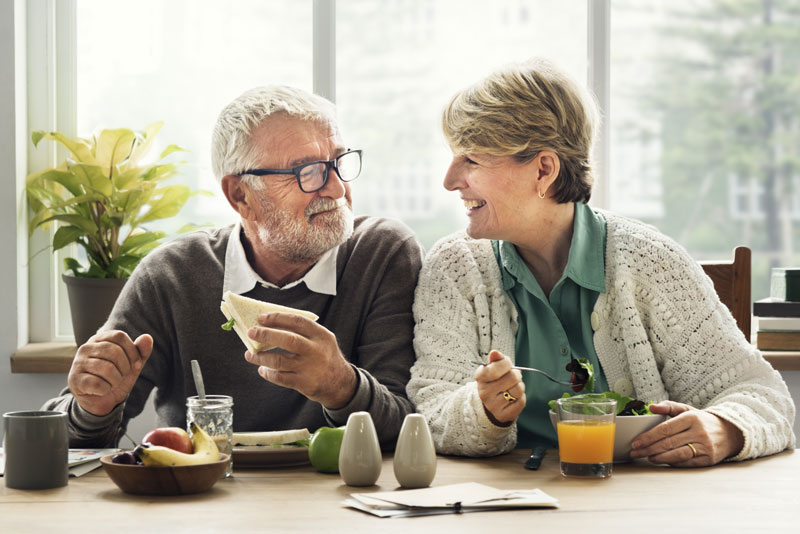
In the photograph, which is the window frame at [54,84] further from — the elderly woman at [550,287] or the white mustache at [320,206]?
the white mustache at [320,206]

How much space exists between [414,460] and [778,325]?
1870mm

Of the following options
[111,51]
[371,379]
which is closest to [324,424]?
[371,379]

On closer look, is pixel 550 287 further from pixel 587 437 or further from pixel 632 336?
pixel 587 437

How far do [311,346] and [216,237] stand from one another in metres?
0.75

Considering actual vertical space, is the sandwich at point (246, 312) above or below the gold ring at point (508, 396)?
above

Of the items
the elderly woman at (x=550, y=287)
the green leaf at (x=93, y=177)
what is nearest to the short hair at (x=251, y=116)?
the elderly woman at (x=550, y=287)

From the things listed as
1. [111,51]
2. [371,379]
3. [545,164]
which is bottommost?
[371,379]

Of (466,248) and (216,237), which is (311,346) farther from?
(216,237)

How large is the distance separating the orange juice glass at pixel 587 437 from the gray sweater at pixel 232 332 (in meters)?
0.52

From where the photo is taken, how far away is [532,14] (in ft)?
10.5

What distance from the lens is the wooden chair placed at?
2.31 metres

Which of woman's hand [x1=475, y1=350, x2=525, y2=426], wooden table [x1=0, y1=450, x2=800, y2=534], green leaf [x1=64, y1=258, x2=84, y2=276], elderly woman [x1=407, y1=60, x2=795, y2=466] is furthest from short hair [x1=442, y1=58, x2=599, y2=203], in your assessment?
green leaf [x1=64, y1=258, x2=84, y2=276]

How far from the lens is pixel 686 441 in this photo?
1672 millimetres

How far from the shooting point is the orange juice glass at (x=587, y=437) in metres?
1.57
